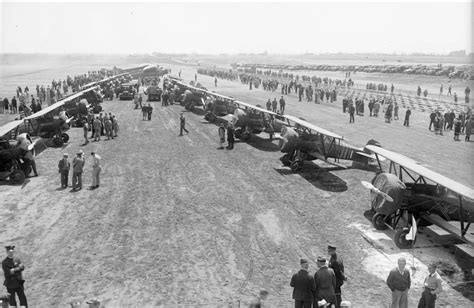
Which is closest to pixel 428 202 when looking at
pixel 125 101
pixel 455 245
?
pixel 455 245

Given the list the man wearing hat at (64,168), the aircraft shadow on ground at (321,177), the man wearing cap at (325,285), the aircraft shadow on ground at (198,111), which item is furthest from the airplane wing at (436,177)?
the aircraft shadow on ground at (198,111)

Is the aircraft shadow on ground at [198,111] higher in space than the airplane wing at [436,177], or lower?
lower

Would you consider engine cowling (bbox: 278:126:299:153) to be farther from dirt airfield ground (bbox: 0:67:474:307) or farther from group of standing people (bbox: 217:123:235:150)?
group of standing people (bbox: 217:123:235:150)

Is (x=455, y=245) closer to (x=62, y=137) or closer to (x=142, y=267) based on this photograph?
(x=142, y=267)

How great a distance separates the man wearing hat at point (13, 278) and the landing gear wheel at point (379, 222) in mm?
10900

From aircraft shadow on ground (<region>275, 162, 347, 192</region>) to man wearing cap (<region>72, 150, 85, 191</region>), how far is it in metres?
9.67

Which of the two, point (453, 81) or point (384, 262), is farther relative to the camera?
point (453, 81)

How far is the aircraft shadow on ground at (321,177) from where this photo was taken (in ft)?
60.1

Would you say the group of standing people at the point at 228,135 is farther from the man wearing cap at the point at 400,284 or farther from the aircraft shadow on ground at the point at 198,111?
the man wearing cap at the point at 400,284

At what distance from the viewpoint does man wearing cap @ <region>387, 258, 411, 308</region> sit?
838 centimetres

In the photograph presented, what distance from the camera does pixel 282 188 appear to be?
18000 millimetres

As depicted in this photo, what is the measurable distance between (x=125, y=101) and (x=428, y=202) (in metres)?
42.7

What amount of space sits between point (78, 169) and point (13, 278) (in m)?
8.84

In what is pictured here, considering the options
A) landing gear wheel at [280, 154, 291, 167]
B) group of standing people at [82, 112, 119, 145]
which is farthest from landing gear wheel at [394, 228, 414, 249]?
group of standing people at [82, 112, 119, 145]
